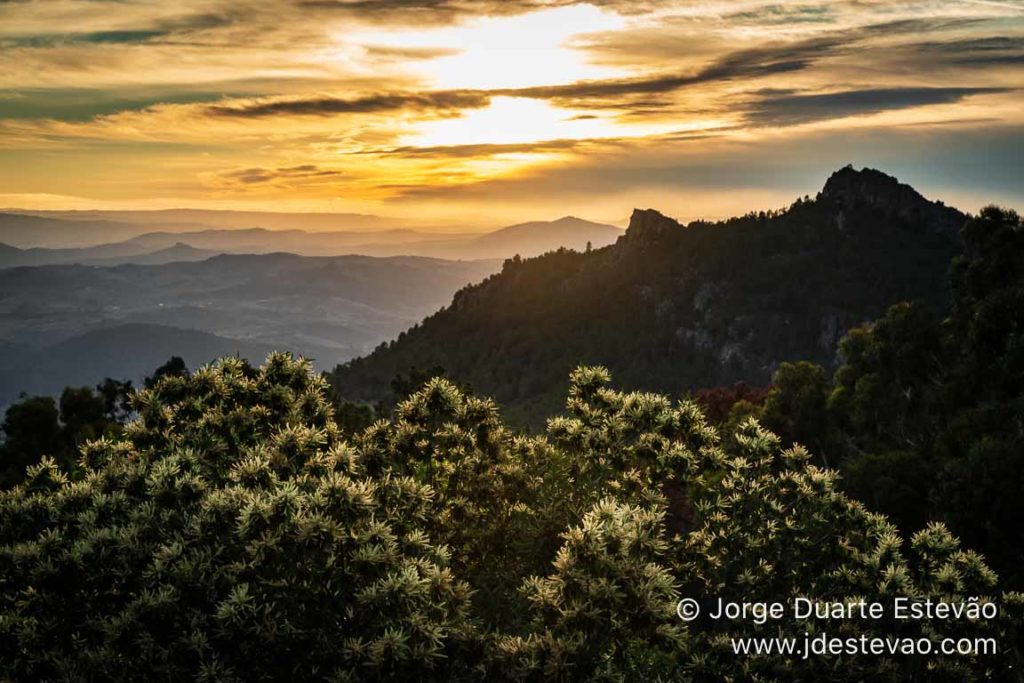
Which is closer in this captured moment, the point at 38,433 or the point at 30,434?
the point at 30,434

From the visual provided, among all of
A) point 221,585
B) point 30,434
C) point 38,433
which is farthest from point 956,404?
point 30,434

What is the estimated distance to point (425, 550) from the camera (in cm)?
1470

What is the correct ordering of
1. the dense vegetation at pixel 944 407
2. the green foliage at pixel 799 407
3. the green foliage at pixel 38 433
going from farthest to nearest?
1. the green foliage at pixel 799 407
2. the green foliage at pixel 38 433
3. the dense vegetation at pixel 944 407

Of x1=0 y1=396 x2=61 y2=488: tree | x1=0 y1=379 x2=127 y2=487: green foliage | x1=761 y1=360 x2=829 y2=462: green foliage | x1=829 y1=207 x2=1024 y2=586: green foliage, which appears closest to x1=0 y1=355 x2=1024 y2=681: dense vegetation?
x1=829 y1=207 x2=1024 y2=586: green foliage

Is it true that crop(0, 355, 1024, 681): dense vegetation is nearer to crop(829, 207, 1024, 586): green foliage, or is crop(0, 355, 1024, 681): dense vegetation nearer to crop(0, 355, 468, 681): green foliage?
crop(0, 355, 468, 681): green foliage

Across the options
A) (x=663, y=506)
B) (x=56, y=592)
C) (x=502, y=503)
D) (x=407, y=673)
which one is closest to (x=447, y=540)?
(x=502, y=503)

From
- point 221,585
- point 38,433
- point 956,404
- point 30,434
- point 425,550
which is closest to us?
point 221,585

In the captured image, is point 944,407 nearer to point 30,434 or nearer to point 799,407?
point 799,407

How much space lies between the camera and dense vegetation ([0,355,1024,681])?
40.7 ft

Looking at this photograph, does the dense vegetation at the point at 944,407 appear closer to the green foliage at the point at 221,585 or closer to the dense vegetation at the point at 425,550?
the dense vegetation at the point at 425,550

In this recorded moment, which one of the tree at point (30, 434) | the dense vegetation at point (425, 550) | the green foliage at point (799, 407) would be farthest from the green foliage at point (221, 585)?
the green foliage at point (799, 407)

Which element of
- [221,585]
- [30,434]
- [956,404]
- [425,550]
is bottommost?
[30,434]

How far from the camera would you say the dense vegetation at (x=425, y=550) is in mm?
12406

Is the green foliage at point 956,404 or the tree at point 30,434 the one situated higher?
the green foliage at point 956,404
